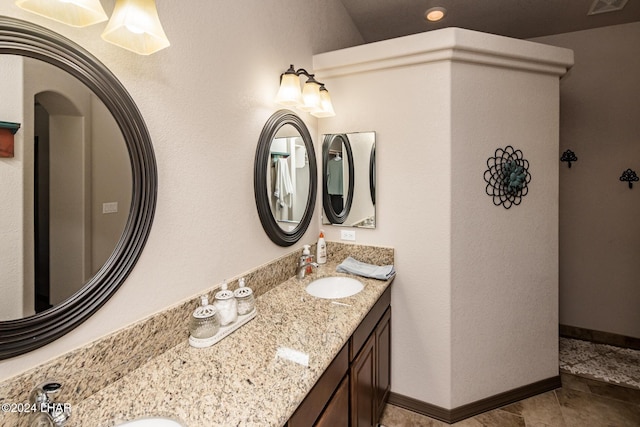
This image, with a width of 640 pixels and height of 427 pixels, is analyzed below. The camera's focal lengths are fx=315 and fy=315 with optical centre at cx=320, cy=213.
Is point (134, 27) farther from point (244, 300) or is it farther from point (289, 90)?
point (244, 300)

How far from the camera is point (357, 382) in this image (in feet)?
4.70

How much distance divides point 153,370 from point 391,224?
5.03 ft

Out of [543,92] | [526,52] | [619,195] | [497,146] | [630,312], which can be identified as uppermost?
[526,52]

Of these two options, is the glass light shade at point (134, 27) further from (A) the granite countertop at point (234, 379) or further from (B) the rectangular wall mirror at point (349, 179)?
(B) the rectangular wall mirror at point (349, 179)

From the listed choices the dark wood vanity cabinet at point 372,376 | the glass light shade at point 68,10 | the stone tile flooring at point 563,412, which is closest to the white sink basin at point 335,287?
the dark wood vanity cabinet at point 372,376

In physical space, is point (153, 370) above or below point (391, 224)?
below

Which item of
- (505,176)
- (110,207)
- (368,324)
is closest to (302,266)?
(368,324)

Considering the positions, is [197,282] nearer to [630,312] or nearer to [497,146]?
[497,146]

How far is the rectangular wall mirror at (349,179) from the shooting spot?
2119 mm

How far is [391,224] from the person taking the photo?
81.9 inches

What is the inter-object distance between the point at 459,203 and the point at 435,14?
167cm

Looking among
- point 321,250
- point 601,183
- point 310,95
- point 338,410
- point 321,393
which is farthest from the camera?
point 601,183

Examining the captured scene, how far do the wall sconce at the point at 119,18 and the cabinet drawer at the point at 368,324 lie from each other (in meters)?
1.30

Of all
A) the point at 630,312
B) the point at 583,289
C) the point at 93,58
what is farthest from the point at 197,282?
the point at 630,312
